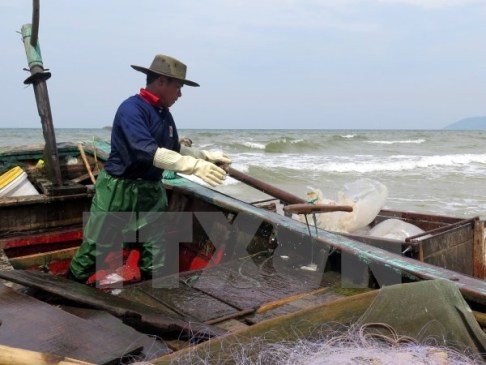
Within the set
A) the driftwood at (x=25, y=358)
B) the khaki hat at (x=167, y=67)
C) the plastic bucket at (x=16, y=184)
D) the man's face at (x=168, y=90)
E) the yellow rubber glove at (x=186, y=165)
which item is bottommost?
the driftwood at (x=25, y=358)

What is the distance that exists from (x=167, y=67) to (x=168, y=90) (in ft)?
0.62

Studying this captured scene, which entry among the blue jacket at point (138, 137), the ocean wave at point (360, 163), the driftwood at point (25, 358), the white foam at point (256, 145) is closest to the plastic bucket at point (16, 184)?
the blue jacket at point (138, 137)

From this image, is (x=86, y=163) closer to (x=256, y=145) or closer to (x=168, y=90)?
(x=168, y=90)

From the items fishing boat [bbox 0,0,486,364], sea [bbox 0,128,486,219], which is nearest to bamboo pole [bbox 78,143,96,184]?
fishing boat [bbox 0,0,486,364]

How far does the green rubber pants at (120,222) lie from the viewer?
393 cm

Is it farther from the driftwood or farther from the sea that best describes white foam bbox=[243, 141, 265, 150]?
the driftwood

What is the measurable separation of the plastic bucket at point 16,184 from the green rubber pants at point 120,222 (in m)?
1.34

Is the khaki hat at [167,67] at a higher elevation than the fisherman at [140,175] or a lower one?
higher

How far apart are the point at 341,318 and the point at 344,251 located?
979 millimetres

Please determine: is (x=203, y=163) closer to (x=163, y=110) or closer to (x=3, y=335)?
(x=163, y=110)

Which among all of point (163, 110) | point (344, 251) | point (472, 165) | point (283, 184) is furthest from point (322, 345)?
point (472, 165)

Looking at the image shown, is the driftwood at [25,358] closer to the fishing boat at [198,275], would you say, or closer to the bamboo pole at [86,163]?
the fishing boat at [198,275]

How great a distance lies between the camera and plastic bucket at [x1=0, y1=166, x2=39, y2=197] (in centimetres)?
489

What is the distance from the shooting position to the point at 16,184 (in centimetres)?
498
